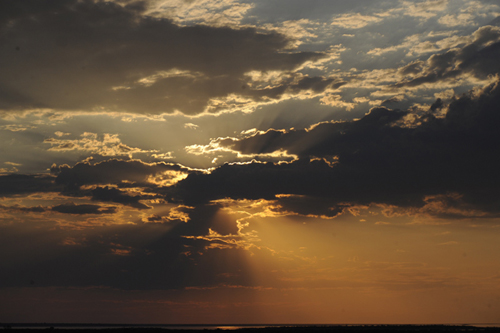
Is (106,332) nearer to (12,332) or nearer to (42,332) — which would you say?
(42,332)

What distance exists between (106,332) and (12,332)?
26.0 m

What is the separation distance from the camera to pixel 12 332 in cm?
12138

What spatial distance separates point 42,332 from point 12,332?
10694 millimetres

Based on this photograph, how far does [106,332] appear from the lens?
405 feet

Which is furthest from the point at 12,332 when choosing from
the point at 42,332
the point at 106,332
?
the point at 106,332

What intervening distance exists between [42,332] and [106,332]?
55.2 feet
